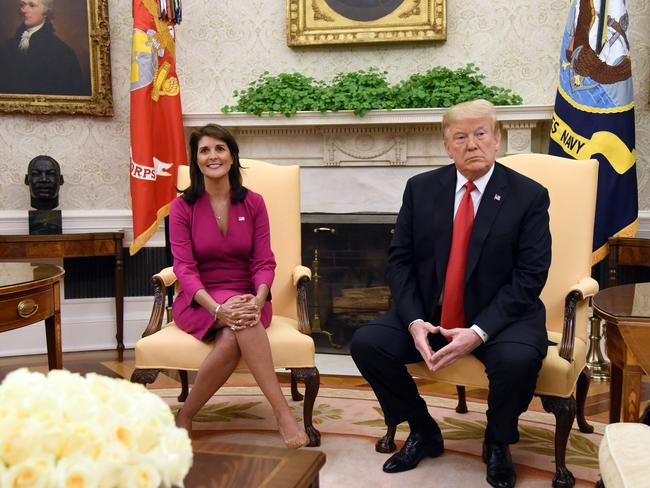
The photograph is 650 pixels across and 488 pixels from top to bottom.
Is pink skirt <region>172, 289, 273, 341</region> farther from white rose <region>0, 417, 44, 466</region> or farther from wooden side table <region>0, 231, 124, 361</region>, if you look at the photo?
white rose <region>0, 417, 44, 466</region>

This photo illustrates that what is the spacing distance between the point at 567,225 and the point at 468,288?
67 centimetres

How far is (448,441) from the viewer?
3023 mm

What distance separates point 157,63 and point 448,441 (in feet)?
10.1

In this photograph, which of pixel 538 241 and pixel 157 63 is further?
pixel 157 63

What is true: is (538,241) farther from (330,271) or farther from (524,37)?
(524,37)

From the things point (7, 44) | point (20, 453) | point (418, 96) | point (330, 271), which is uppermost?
point (7, 44)

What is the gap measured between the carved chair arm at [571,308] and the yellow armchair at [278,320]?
3.37ft

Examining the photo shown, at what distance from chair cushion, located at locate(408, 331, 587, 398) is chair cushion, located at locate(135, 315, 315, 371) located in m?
0.51

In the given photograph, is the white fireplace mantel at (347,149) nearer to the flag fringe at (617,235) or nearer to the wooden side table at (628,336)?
the flag fringe at (617,235)

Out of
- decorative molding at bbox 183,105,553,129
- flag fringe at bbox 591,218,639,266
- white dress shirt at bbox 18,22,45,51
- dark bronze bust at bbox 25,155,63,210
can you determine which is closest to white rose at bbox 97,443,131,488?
flag fringe at bbox 591,218,639,266

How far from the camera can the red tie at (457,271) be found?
2693mm

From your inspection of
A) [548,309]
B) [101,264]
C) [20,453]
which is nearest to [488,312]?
[548,309]

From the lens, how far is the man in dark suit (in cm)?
255

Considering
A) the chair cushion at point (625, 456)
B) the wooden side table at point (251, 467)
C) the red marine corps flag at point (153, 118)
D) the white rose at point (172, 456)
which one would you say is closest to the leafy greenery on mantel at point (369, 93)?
the red marine corps flag at point (153, 118)
